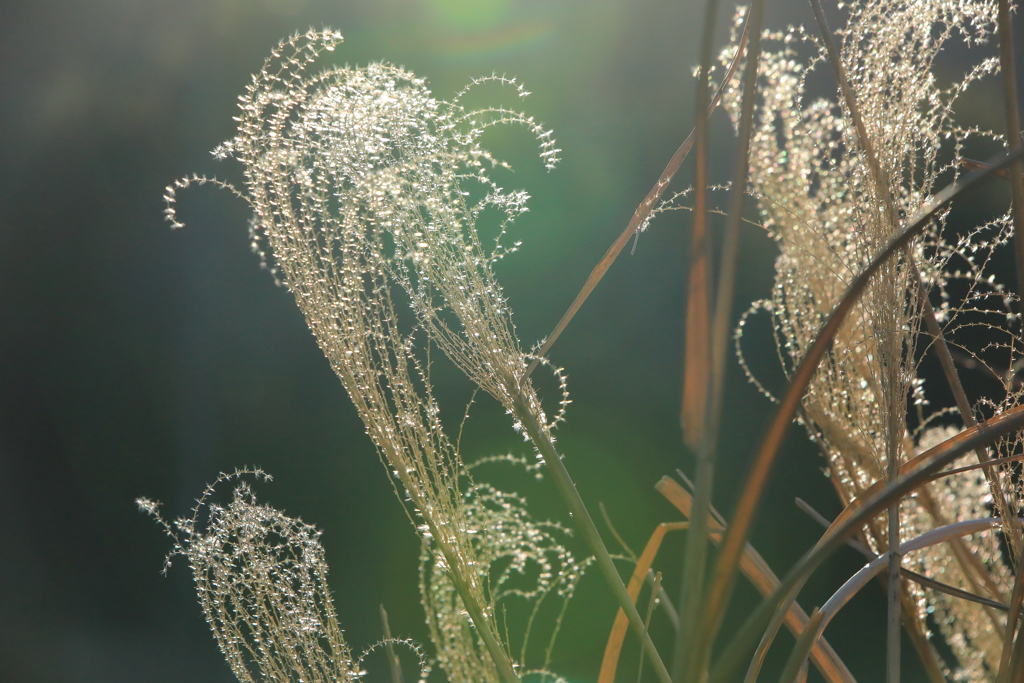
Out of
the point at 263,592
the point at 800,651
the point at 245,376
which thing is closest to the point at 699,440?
the point at 800,651

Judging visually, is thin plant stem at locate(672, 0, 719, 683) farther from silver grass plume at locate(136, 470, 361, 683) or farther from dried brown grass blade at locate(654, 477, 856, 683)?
silver grass plume at locate(136, 470, 361, 683)

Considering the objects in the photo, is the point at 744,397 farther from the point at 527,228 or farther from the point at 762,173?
the point at 762,173

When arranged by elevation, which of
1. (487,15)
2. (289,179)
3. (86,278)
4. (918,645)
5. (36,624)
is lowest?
(36,624)

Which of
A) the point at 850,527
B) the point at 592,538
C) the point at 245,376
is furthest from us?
the point at 245,376

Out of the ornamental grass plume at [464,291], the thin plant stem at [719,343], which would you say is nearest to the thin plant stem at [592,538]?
the ornamental grass plume at [464,291]

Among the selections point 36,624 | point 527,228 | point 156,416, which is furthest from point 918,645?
point 36,624

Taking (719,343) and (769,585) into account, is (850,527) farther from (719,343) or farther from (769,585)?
(769,585)
